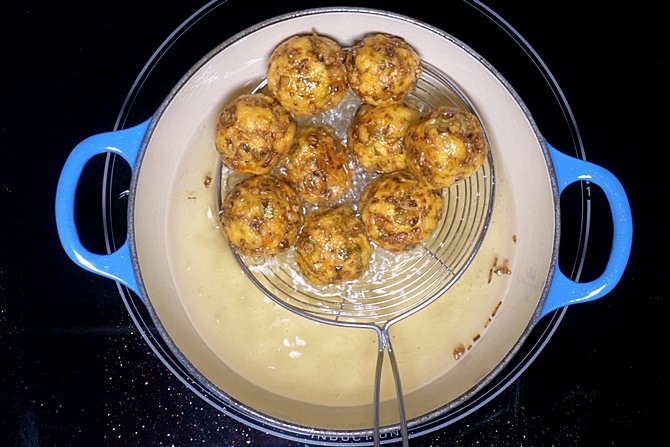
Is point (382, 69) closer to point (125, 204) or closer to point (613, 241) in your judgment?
point (613, 241)

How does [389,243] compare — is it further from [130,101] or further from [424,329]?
[130,101]

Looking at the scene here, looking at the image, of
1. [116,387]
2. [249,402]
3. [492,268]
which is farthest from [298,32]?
[116,387]

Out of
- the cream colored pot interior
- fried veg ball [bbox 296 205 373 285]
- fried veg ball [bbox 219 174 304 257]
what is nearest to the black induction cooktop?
the cream colored pot interior

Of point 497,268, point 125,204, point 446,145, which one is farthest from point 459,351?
point 125,204

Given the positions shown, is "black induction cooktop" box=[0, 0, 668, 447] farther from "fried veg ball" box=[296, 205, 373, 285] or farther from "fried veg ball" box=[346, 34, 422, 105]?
"fried veg ball" box=[296, 205, 373, 285]

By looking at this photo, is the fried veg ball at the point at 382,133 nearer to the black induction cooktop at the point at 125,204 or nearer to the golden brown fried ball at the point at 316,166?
the golden brown fried ball at the point at 316,166
